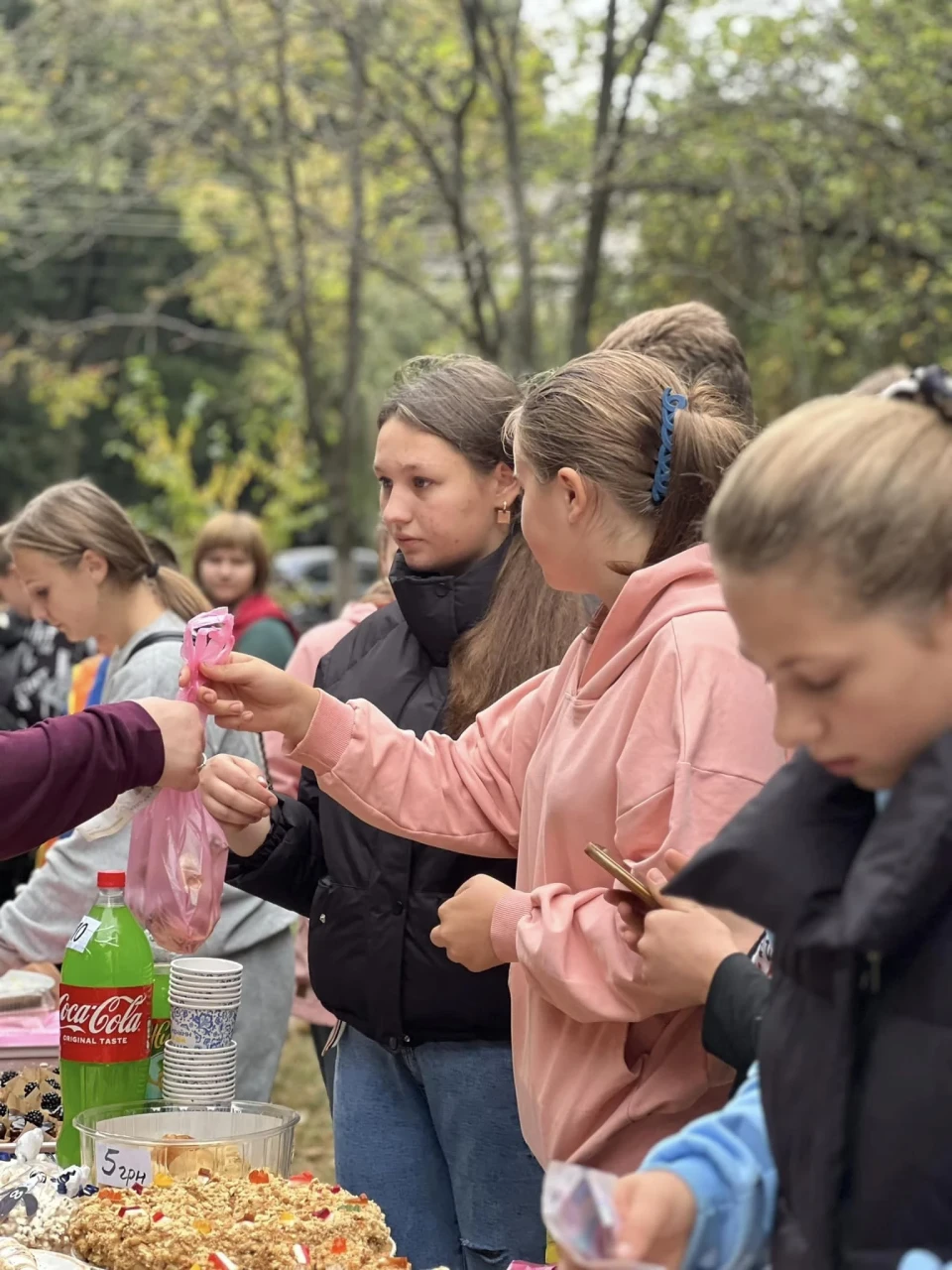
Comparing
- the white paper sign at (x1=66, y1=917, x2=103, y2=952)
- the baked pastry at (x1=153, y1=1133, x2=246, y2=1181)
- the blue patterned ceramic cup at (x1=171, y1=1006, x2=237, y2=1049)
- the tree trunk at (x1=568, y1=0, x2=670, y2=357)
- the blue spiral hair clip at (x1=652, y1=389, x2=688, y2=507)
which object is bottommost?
the baked pastry at (x1=153, y1=1133, x2=246, y2=1181)

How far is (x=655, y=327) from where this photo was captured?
138 inches

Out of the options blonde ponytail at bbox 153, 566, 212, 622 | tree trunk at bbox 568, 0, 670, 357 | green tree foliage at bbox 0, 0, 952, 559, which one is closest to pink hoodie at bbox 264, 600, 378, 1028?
blonde ponytail at bbox 153, 566, 212, 622

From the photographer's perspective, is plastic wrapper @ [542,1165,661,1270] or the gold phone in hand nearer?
plastic wrapper @ [542,1165,661,1270]

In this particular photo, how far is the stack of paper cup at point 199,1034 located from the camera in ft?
8.54

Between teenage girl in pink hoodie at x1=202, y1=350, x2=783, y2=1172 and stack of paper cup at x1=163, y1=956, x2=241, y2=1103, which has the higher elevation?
teenage girl in pink hoodie at x1=202, y1=350, x2=783, y2=1172

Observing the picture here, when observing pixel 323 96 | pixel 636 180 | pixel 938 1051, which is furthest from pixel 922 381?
pixel 323 96

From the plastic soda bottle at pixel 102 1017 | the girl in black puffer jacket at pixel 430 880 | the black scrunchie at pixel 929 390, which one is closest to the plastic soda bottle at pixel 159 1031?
the plastic soda bottle at pixel 102 1017

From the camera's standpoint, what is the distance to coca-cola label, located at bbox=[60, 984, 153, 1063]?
2.58 meters

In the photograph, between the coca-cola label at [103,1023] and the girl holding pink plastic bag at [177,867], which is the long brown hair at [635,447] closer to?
the girl holding pink plastic bag at [177,867]

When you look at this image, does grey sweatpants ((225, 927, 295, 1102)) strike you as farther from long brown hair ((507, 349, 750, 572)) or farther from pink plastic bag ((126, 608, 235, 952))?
long brown hair ((507, 349, 750, 572))

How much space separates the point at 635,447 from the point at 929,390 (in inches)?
35.9

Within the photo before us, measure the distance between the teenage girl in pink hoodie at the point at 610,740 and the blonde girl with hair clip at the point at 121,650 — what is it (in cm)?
97

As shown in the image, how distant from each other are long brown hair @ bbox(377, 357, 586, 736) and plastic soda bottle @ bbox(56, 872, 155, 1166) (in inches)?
28.0

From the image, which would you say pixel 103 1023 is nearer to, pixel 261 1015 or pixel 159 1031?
pixel 159 1031
